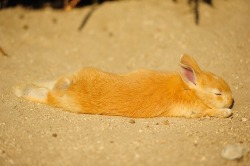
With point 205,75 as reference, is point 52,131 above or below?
below

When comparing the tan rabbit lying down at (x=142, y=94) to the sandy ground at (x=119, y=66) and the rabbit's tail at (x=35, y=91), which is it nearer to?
the rabbit's tail at (x=35, y=91)

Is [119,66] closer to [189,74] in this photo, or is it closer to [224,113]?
[189,74]

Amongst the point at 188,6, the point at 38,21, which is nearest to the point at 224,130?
the point at 188,6

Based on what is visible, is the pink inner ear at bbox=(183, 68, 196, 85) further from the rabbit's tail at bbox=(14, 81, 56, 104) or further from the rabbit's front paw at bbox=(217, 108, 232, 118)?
the rabbit's tail at bbox=(14, 81, 56, 104)

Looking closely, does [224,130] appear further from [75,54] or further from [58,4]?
[58,4]

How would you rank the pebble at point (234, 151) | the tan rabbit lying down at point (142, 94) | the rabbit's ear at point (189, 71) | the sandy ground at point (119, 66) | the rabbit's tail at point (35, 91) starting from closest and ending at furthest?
1. the pebble at point (234, 151)
2. the sandy ground at point (119, 66)
3. the tan rabbit lying down at point (142, 94)
4. the rabbit's ear at point (189, 71)
5. the rabbit's tail at point (35, 91)

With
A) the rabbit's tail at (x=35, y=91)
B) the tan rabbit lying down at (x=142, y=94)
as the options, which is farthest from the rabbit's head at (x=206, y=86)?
the rabbit's tail at (x=35, y=91)
